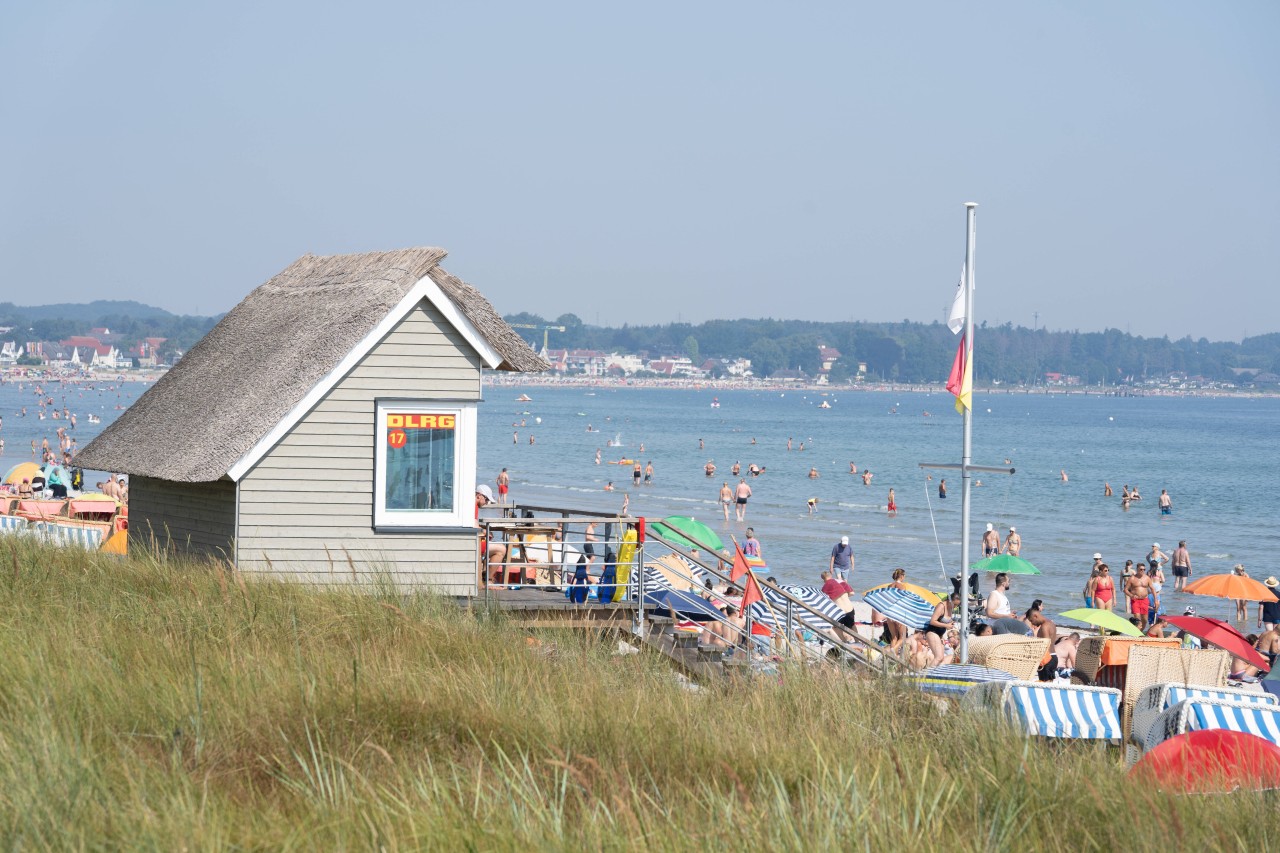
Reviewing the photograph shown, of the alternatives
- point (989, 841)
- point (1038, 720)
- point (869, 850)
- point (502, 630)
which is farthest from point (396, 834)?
point (1038, 720)

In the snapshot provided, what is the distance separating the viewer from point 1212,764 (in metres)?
5.79

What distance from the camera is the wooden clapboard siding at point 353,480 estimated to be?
13.0 metres

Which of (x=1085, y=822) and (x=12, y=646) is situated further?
(x=12, y=646)

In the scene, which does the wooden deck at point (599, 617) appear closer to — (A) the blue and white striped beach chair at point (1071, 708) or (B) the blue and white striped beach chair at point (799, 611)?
(B) the blue and white striped beach chair at point (799, 611)

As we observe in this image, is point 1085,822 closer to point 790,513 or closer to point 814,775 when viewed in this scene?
point 814,775

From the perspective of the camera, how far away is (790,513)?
54.4 meters

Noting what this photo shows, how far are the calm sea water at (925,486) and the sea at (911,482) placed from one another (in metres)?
0.16

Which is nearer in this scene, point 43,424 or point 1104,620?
point 1104,620

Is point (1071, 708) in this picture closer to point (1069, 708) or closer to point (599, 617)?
point (1069, 708)

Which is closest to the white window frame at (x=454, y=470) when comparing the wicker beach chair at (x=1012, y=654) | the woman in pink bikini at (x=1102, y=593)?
the wicker beach chair at (x=1012, y=654)

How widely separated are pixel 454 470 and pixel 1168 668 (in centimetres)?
787

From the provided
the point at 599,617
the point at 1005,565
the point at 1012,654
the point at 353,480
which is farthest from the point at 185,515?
the point at 1005,565

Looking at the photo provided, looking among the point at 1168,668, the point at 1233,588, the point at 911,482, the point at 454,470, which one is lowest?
the point at 911,482

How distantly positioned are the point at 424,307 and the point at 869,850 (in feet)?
32.2
